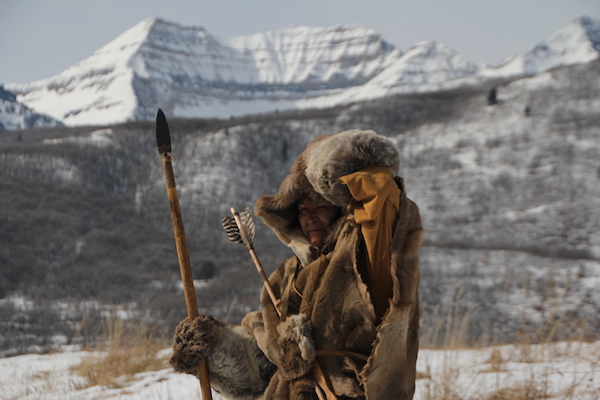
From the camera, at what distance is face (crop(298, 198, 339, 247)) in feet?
6.88

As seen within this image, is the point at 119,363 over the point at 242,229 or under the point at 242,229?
under

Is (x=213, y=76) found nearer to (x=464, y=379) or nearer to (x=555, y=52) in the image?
(x=555, y=52)

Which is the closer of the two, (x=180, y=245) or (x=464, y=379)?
(x=180, y=245)

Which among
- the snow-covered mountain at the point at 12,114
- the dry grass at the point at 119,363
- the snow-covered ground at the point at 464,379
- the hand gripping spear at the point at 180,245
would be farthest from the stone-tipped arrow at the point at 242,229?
the snow-covered mountain at the point at 12,114

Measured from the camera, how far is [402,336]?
1.76m

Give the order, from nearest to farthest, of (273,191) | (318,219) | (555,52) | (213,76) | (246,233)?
(318,219)
(246,233)
(273,191)
(555,52)
(213,76)

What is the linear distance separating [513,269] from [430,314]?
4.54 metres

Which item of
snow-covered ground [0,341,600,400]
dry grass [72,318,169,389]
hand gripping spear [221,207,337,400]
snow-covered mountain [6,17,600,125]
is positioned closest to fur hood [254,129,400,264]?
hand gripping spear [221,207,337,400]

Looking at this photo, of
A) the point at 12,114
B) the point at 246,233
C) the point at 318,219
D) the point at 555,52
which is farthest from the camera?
the point at 555,52

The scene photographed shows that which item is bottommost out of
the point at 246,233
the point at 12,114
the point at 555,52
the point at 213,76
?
the point at 246,233

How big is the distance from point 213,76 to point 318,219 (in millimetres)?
189059

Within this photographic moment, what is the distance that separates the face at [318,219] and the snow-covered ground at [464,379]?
89.3 inches

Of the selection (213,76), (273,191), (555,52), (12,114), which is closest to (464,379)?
(273,191)

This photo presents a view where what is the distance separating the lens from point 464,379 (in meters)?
4.34
